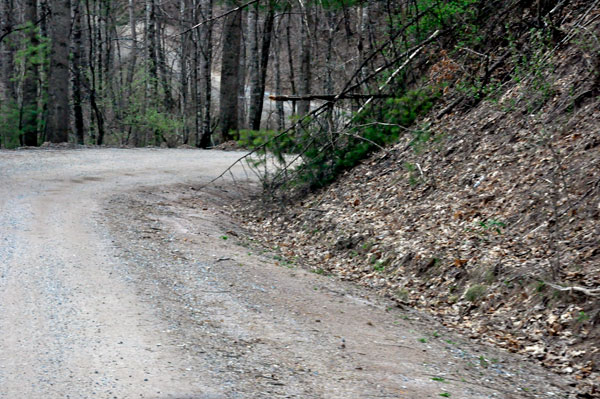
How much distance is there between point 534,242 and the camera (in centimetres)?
747

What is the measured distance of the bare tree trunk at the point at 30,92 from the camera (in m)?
19.7

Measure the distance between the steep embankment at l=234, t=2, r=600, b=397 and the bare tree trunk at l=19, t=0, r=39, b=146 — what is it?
11.0m

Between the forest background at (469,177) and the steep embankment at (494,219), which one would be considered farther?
the forest background at (469,177)

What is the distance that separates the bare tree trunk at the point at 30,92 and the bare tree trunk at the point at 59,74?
1965 mm

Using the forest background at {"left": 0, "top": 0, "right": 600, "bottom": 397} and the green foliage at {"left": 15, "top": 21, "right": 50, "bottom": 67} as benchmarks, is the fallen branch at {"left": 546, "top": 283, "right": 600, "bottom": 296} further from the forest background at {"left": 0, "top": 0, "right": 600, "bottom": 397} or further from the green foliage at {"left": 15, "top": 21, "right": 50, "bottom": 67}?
the green foliage at {"left": 15, "top": 21, "right": 50, "bottom": 67}

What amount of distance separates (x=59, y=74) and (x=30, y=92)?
3224 mm

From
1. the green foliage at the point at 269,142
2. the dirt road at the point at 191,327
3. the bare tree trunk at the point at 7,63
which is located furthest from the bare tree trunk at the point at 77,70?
the dirt road at the point at 191,327

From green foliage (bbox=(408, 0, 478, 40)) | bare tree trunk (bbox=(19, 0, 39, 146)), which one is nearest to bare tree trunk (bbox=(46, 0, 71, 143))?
bare tree trunk (bbox=(19, 0, 39, 146))

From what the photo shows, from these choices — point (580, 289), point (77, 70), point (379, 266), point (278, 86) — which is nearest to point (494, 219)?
point (379, 266)

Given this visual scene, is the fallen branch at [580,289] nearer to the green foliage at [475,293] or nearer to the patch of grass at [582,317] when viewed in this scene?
the patch of grass at [582,317]

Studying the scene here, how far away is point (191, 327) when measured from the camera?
220 inches

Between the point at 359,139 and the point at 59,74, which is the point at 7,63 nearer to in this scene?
the point at 59,74

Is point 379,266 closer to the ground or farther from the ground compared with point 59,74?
closer to the ground

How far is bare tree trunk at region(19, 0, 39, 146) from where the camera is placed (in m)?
19.7
